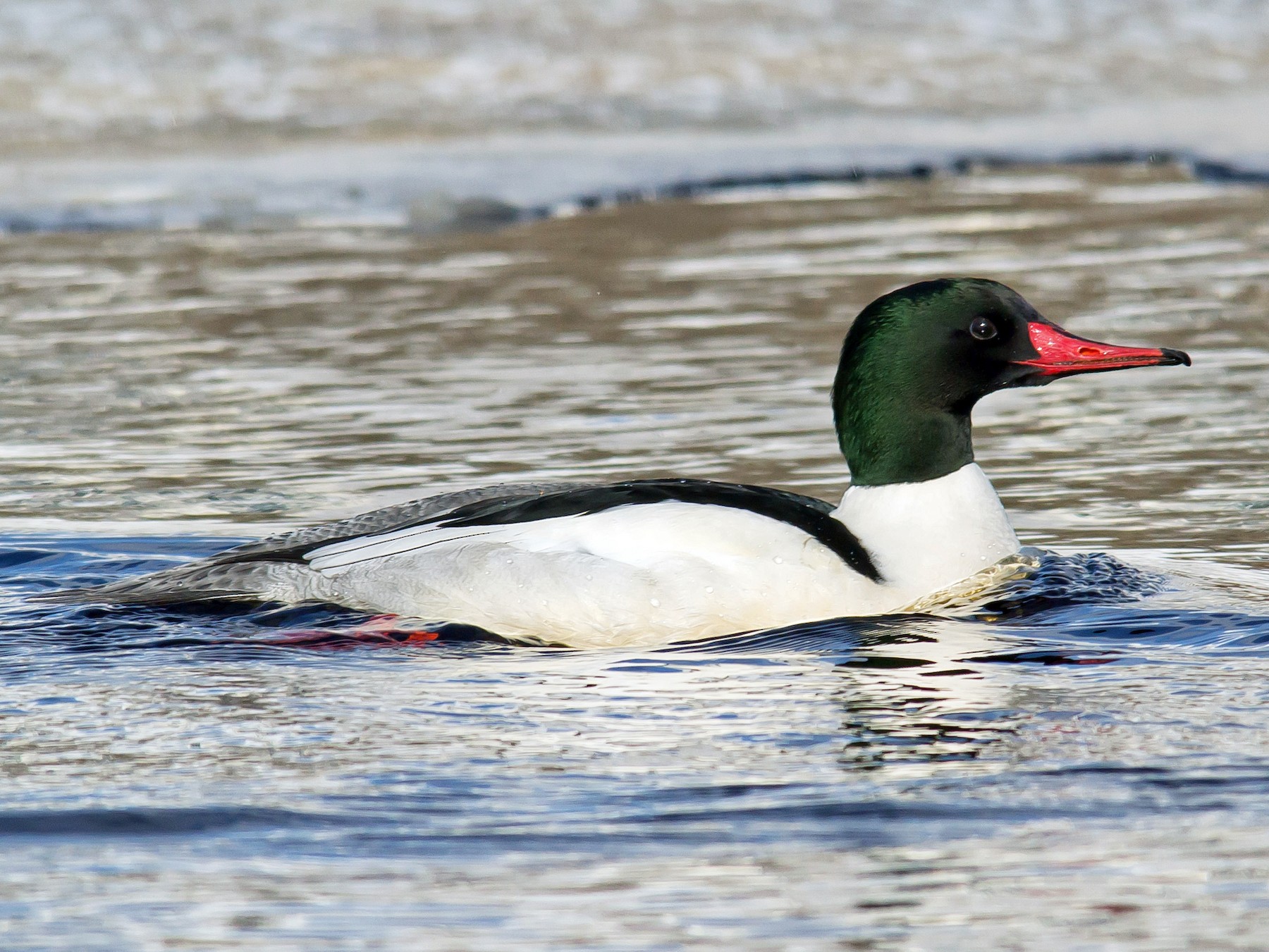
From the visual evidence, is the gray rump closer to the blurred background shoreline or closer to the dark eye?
the dark eye

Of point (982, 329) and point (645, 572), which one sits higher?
point (982, 329)

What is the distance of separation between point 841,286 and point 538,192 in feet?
13.0

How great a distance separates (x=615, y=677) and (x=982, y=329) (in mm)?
1663

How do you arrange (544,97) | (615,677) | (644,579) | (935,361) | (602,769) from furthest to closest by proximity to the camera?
(544,97) < (935,361) < (644,579) < (615,677) < (602,769)

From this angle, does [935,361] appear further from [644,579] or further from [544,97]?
[544,97]

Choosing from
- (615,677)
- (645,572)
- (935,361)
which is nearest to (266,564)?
(645,572)

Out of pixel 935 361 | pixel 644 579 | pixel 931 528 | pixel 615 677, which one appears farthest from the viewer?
pixel 935 361

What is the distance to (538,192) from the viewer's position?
14.0m

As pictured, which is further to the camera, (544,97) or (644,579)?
(544,97)

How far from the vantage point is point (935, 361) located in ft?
20.1

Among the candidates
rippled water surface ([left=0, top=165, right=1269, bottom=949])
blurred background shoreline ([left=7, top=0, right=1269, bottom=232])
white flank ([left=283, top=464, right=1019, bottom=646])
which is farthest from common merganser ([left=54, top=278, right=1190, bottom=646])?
blurred background shoreline ([left=7, top=0, right=1269, bottom=232])

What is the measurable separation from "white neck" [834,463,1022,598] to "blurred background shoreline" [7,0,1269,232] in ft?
25.5

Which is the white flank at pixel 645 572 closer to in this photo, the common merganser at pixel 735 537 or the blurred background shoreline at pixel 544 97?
the common merganser at pixel 735 537

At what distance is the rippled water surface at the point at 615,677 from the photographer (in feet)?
12.4
